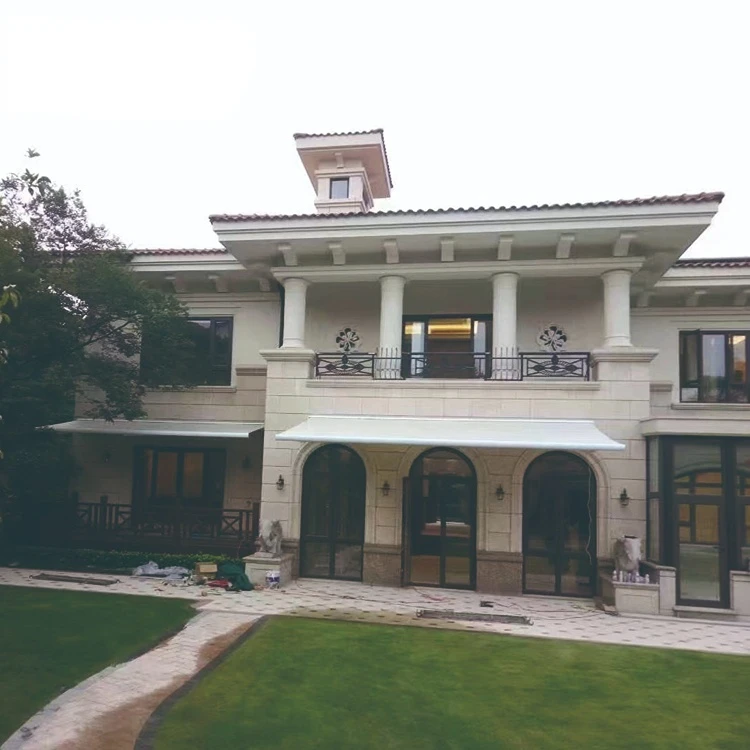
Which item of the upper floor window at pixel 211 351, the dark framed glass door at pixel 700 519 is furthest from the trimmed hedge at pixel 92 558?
the dark framed glass door at pixel 700 519

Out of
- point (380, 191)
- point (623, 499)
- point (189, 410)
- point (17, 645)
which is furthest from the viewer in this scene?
point (380, 191)

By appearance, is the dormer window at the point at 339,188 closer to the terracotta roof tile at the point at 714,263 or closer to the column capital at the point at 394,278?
the column capital at the point at 394,278

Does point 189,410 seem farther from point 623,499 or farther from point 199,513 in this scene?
point 623,499

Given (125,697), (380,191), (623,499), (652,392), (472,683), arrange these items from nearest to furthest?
(125,697) → (472,683) → (623,499) → (652,392) → (380,191)

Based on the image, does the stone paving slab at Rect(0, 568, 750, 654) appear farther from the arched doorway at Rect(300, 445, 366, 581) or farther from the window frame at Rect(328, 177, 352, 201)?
the window frame at Rect(328, 177, 352, 201)

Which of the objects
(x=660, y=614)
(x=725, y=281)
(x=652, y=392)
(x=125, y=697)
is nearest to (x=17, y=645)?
(x=125, y=697)

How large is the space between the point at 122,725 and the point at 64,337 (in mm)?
10795

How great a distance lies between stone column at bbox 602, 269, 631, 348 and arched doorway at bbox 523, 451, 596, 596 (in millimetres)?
3071

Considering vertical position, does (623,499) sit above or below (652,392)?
below

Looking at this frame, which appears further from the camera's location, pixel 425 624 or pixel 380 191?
pixel 380 191

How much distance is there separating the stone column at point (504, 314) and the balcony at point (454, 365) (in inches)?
11.0

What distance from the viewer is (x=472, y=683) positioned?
867 cm

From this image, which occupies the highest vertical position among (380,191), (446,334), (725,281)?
(380,191)

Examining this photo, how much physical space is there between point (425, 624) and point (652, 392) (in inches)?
369
